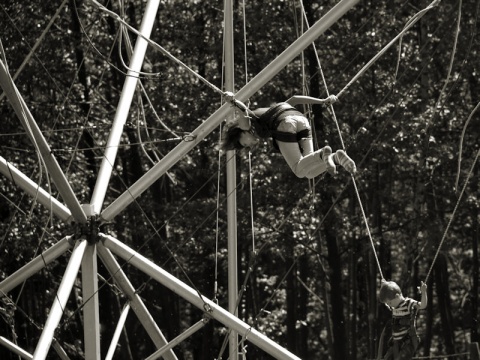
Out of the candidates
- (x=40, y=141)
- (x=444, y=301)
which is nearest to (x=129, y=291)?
(x=40, y=141)

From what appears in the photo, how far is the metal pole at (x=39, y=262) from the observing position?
11.0m

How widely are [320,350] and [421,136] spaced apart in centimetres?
957

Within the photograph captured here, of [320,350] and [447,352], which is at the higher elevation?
[320,350]

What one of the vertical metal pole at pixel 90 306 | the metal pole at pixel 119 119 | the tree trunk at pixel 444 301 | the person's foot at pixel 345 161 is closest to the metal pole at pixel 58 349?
the vertical metal pole at pixel 90 306

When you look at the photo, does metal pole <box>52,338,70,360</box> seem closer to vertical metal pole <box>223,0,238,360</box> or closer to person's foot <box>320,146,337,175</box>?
vertical metal pole <box>223,0,238,360</box>

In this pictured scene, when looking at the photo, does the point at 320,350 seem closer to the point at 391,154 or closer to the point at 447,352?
the point at 447,352

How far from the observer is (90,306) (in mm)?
10648

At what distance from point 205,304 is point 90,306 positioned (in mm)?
1008

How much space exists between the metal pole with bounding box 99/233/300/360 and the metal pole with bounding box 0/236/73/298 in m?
0.37

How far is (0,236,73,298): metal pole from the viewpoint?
1098 centimetres

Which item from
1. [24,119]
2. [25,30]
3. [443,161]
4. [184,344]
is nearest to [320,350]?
[184,344]

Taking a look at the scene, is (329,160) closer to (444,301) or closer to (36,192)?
(36,192)

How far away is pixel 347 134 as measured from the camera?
20656 millimetres

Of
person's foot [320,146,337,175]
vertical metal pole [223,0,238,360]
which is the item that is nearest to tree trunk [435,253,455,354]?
vertical metal pole [223,0,238,360]
